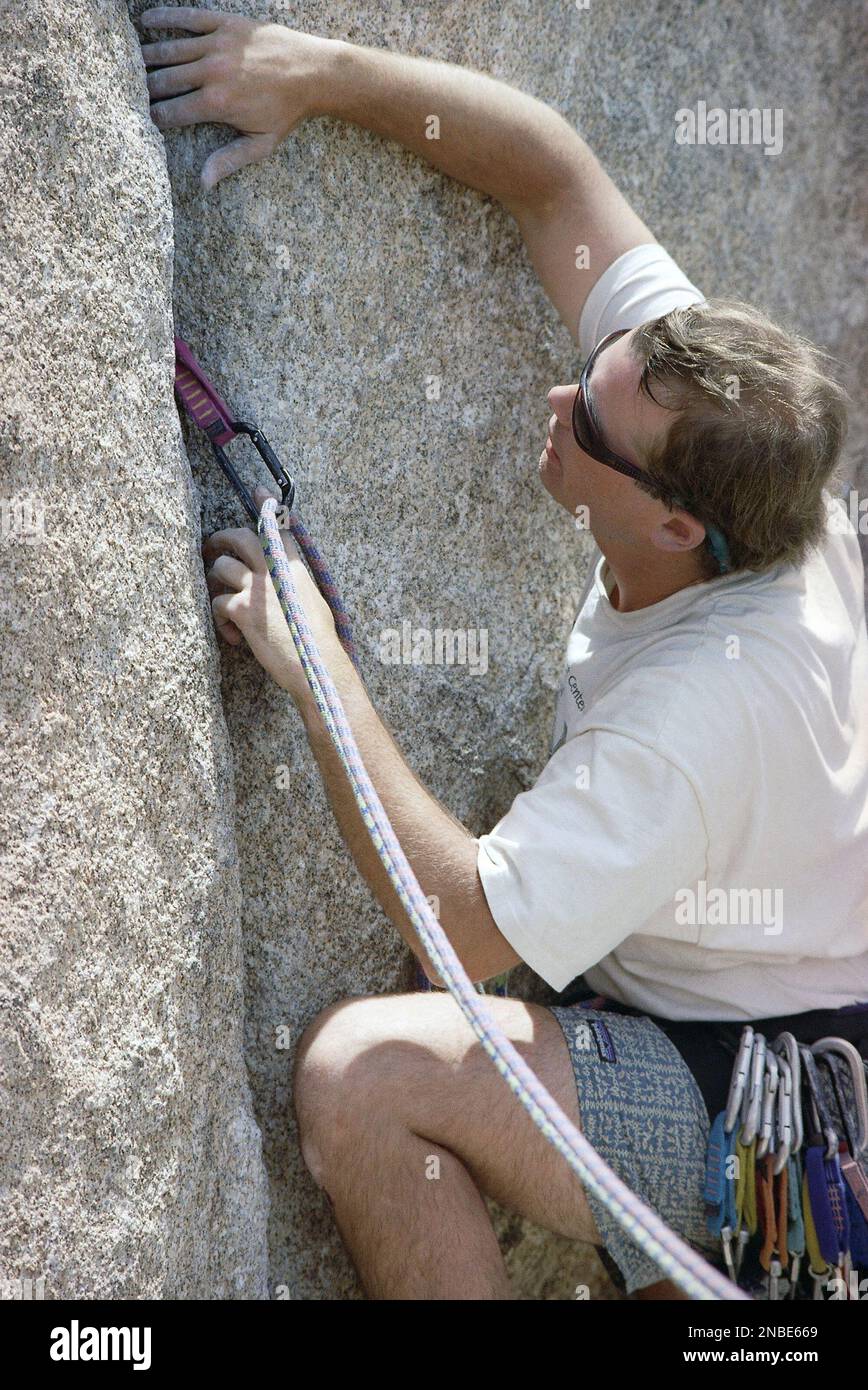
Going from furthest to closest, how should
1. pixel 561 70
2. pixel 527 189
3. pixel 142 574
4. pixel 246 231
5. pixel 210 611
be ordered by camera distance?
pixel 561 70
pixel 527 189
pixel 246 231
pixel 210 611
pixel 142 574

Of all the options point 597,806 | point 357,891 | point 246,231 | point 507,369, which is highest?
point 246,231

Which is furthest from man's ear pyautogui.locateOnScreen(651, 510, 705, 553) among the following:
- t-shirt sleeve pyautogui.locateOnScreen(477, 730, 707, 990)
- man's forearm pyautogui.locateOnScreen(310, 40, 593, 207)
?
man's forearm pyautogui.locateOnScreen(310, 40, 593, 207)

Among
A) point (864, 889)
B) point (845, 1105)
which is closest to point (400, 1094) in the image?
point (845, 1105)

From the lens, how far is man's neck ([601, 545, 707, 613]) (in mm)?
2213

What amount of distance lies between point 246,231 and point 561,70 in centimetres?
87

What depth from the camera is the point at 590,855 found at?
1883 millimetres

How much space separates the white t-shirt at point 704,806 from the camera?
74.9 inches

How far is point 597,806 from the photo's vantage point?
1908 mm

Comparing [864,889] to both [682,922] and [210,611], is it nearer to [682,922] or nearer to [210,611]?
[682,922]

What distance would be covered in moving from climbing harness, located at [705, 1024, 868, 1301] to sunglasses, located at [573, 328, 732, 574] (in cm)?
79

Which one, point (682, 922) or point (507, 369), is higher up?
point (507, 369)

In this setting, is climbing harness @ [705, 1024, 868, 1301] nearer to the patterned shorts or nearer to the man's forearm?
the patterned shorts
